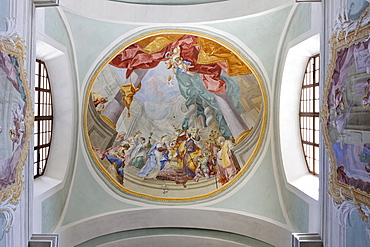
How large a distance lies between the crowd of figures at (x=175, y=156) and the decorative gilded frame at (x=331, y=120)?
4.37m

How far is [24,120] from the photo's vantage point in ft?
23.1

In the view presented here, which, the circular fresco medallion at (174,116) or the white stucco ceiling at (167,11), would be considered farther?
the circular fresco medallion at (174,116)

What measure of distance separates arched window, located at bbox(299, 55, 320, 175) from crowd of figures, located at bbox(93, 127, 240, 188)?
2.21 meters

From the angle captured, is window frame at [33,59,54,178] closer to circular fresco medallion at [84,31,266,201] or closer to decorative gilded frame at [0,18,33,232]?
circular fresco medallion at [84,31,266,201]

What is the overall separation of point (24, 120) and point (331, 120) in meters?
5.93

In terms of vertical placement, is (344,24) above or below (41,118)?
above

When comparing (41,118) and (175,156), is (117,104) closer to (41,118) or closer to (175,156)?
(41,118)

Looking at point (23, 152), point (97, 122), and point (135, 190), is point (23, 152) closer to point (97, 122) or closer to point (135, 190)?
point (97, 122)

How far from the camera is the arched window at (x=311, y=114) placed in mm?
9367

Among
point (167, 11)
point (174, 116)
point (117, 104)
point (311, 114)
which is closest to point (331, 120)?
point (311, 114)

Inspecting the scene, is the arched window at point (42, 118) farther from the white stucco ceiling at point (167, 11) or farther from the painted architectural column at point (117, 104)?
the white stucco ceiling at point (167, 11)

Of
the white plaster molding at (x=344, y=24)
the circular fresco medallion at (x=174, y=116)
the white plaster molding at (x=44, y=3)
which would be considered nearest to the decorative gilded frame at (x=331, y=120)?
the white plaster molding at (x=344, y=24)

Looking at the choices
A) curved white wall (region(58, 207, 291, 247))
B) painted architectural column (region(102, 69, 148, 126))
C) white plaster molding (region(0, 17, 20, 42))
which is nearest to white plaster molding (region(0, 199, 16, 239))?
curved white wall (region(58, 207, 291, 247))

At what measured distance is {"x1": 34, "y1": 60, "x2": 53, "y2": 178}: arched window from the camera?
9.49 meters
